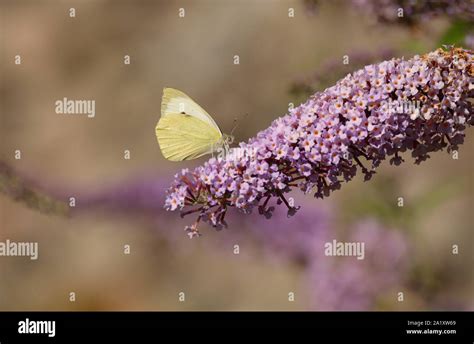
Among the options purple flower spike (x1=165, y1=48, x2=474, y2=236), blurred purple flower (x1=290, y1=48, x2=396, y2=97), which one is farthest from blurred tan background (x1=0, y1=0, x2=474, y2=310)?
purple flower spike (x1=165, y1=48, x2=474, y2=236)

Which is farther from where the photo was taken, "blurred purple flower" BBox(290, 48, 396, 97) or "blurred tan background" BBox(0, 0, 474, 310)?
"blurred tan background" BBox(0, 0, 474, 310)

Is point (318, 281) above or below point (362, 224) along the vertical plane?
below

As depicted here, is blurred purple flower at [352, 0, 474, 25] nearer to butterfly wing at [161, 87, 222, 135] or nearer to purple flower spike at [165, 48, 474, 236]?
purple flower spike at [165, 48, 474, 236]

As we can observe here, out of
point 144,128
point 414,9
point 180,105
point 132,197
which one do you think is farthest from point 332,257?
point 144,128

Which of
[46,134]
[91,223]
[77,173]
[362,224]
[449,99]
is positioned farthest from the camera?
[46,134]

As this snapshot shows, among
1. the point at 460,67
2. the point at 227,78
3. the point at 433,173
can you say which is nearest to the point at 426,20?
the point at 460,67

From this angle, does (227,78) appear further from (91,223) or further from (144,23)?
(91,223)
